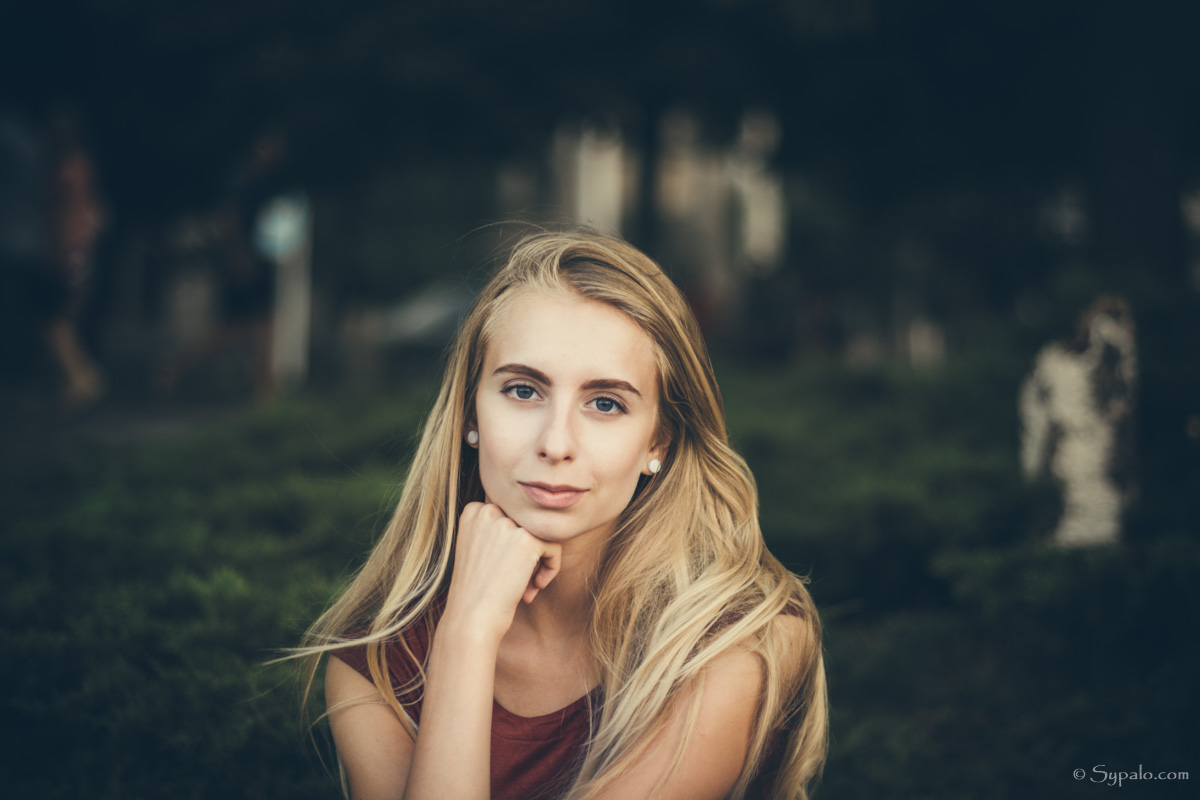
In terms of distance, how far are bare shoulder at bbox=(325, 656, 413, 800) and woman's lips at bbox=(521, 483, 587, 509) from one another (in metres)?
0.54

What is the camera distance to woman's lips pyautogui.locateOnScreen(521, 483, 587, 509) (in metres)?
1.84

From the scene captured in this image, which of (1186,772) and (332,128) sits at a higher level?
(332,128)

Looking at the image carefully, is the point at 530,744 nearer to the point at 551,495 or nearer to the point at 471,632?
the point at 471,632

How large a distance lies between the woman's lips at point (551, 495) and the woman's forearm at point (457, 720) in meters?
0.26

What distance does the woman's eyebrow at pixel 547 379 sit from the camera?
188 cm

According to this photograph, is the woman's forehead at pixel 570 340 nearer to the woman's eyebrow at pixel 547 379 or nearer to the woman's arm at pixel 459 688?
the woman's eyebrow at pixel 547 379

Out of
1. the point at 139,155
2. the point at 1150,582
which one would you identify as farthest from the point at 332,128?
the point at 1150,582

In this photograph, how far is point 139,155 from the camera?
7.47 metres

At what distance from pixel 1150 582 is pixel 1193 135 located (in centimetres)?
558

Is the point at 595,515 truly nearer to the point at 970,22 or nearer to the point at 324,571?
the point at 324,571

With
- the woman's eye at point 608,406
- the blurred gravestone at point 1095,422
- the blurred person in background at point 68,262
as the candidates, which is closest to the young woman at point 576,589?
the woman's eye at point 608,406

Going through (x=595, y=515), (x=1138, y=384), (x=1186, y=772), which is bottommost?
(x=1186, y=772)

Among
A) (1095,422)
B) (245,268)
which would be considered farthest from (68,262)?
(1095,422)

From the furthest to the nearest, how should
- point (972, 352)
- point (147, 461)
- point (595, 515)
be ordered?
1. point (972, 352)
2. point (147, 461)
3. point (595, 515)
